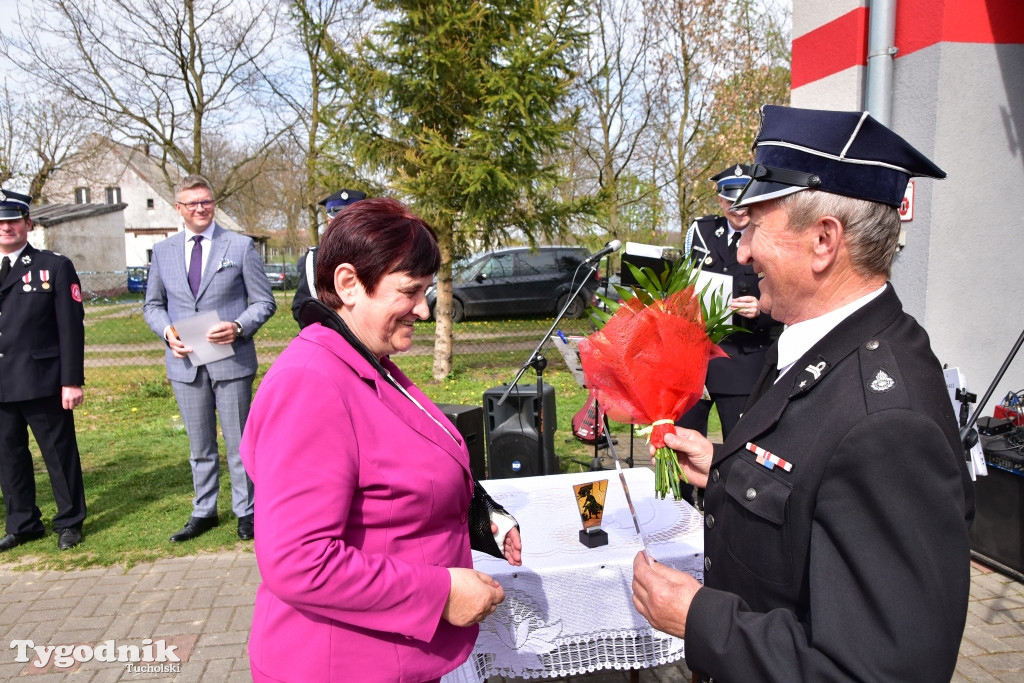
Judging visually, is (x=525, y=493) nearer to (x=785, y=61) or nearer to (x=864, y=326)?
(x=864, y=326)

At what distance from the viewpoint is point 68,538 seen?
4.73 meters

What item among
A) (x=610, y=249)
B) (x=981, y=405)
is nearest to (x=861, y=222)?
(x=610, y=249)

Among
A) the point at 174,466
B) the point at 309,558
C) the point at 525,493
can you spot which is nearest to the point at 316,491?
the point at 309,558

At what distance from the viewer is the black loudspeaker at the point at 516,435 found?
14.0 feet

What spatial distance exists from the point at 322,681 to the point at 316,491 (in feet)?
1.55

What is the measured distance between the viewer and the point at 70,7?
1745cm

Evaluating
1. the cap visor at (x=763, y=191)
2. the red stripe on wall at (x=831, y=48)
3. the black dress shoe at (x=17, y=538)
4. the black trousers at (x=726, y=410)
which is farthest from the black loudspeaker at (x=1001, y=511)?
the black dress shoe at (x=17, y=538)

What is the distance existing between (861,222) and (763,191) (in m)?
0.20

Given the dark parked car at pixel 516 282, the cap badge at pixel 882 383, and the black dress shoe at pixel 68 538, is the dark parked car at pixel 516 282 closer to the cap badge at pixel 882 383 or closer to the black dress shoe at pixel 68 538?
the black dress shoe at pixel 68 538

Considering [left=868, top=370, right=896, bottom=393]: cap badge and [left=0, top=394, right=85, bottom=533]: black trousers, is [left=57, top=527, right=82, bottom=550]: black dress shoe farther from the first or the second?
[left=868, top=370, right=896, bottom=393]: cap badge

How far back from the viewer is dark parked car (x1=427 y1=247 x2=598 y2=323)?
17.8 m

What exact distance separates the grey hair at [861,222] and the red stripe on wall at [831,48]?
17.1ft

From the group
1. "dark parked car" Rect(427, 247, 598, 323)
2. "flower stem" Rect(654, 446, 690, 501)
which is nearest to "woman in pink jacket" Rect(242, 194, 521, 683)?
"flower stem" Rect(654, 446, 690, 501)

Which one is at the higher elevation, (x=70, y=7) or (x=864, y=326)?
(x=70, y=7)
